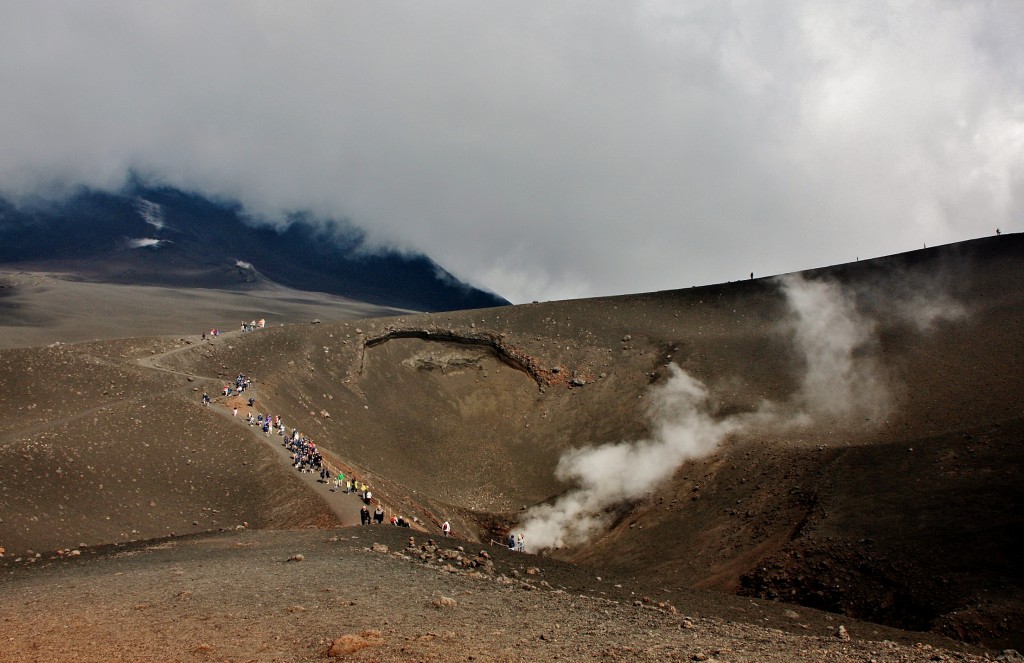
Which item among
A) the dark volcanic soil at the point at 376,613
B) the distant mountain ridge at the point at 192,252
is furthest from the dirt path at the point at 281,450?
the distant mountain ridge at the point at 192,252

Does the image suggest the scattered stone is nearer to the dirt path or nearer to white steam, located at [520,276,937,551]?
the dirt path

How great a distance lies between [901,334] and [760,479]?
58.9ft

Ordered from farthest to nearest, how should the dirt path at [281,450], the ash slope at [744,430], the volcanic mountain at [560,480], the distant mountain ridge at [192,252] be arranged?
the distant mountain ridge at [192,252] → the dirt path at [281,450] → the ash slope at [744,430] → the volcanic mountain at [560,480]

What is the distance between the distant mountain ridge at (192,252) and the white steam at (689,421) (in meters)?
81.3

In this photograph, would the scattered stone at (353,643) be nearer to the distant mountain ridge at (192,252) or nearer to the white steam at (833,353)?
the white steam at (833,353)

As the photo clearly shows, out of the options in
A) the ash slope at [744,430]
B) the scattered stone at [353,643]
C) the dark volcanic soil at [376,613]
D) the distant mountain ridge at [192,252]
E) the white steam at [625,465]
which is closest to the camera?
the scattered stone at [353,643]

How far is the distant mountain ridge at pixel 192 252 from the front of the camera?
119562 millimetres

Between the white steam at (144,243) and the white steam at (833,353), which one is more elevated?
the white steam at (144,243)

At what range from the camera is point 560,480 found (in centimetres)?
4731

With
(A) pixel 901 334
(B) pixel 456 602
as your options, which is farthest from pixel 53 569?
(A) pixel 901 334

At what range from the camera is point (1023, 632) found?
20.1 metres

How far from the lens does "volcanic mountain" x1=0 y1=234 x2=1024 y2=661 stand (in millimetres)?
17484

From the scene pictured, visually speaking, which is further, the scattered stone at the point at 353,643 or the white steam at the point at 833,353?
the white steam at the point at 833,353

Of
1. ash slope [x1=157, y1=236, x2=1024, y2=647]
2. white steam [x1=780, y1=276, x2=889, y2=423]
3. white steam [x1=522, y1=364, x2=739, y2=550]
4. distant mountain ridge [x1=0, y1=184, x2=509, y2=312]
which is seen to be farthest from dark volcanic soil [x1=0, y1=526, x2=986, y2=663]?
distant mountain ridge [x1=0, y1=184, x2=509, y2=312]
